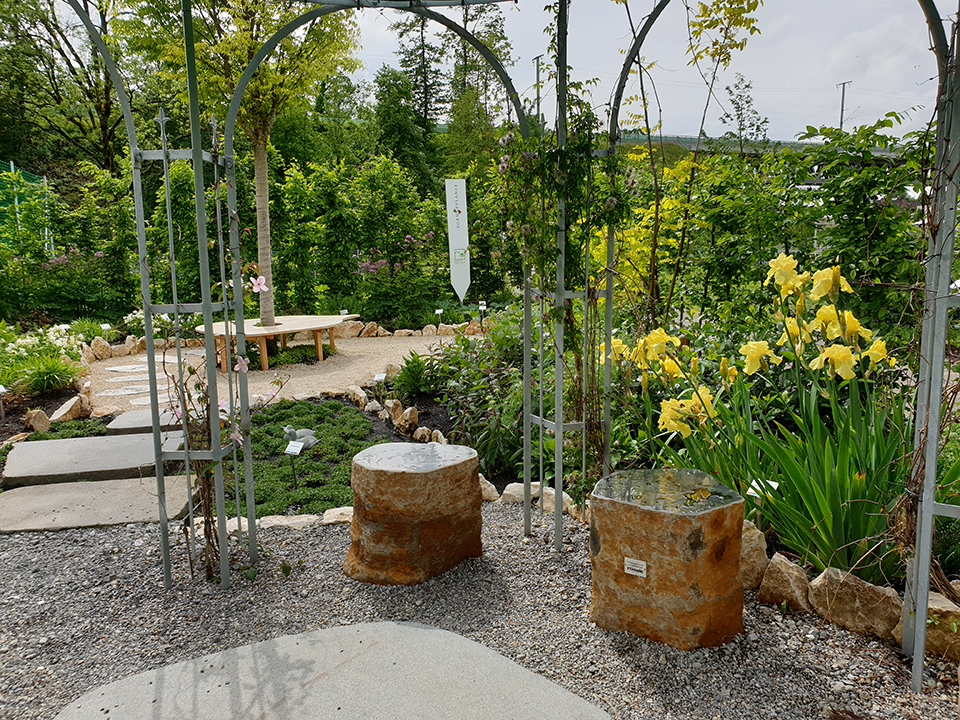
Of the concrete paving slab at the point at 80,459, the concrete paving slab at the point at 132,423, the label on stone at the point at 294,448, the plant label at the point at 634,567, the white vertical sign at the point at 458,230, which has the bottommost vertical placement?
the concrete paving slab at the point at 80,459

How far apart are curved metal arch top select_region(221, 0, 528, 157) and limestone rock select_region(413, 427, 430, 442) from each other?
247 centimetres

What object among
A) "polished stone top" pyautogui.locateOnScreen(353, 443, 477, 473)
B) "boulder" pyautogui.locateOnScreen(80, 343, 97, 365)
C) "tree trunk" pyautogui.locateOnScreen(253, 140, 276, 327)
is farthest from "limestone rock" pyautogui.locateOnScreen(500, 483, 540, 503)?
"boulder" pyautogui.locateOnScreen(80, 343, 97, 365)

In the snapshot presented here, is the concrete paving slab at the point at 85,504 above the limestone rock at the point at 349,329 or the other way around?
the other way around

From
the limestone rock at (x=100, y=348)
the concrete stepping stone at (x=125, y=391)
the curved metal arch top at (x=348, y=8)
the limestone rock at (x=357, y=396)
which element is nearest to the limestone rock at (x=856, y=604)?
the curved metal arch top at (x=348, y=8)

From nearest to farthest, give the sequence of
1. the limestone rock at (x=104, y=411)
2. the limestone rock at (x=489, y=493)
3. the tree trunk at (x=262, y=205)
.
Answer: the limestone rock at (x=489, y=493) → the limestone rock at (x=104, y=411) → the tree trunk at (x=262, y=205)

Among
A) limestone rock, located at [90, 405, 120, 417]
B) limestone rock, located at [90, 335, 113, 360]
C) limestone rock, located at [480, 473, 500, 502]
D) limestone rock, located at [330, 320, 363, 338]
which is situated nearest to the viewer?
limestone rock, located at [480, 473, 500, 502]

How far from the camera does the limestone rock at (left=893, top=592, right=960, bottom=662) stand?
1847 millimetres

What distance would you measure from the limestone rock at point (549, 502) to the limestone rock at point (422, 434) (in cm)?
153

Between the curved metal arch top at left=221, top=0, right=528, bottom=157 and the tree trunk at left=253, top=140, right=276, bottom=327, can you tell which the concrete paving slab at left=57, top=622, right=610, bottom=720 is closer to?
the curved metal arch top at left=221, top=0, right=528, bottom=157

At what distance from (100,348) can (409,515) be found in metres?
6.91

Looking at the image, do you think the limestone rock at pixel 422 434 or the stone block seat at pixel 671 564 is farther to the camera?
the limestone rock at pixel 422 434

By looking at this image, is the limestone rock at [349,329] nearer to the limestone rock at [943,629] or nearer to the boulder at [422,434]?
the boulder at [422,434]

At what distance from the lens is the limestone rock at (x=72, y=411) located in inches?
197

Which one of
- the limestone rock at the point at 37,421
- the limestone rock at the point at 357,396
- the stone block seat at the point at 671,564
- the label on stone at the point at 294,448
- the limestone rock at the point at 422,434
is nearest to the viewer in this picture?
the stone block seat at the point at 671,564
